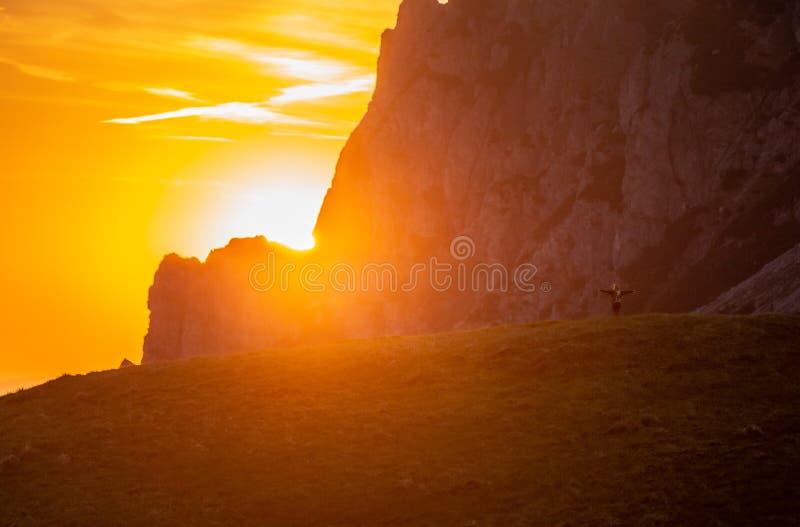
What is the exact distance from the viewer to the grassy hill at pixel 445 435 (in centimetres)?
3169

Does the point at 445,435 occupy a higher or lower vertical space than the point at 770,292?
lower

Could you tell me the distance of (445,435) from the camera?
3844cm

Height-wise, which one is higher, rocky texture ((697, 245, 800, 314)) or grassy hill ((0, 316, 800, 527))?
rocky texture ((697, 245, 800, 314))

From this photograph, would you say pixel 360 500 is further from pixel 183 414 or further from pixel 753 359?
pixel 753 359

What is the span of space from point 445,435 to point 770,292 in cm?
13486

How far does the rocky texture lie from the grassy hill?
10815 cm

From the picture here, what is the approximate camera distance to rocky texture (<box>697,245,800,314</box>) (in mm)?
149875

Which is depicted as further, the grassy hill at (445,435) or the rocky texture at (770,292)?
the rocky texture at (770,292)

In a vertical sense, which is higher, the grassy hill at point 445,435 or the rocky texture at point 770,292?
the rocky texture at point 770,292

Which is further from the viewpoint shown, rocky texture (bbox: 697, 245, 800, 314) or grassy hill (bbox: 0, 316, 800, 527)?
rocky texture (bbox: 697, 245, 800, 314)

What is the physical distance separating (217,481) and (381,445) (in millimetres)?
6537

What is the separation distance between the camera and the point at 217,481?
36.6 m

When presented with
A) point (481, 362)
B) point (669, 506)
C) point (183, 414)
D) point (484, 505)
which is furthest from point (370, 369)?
point (669, 506)

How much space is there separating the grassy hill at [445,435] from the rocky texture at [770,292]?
108151 millimetres
